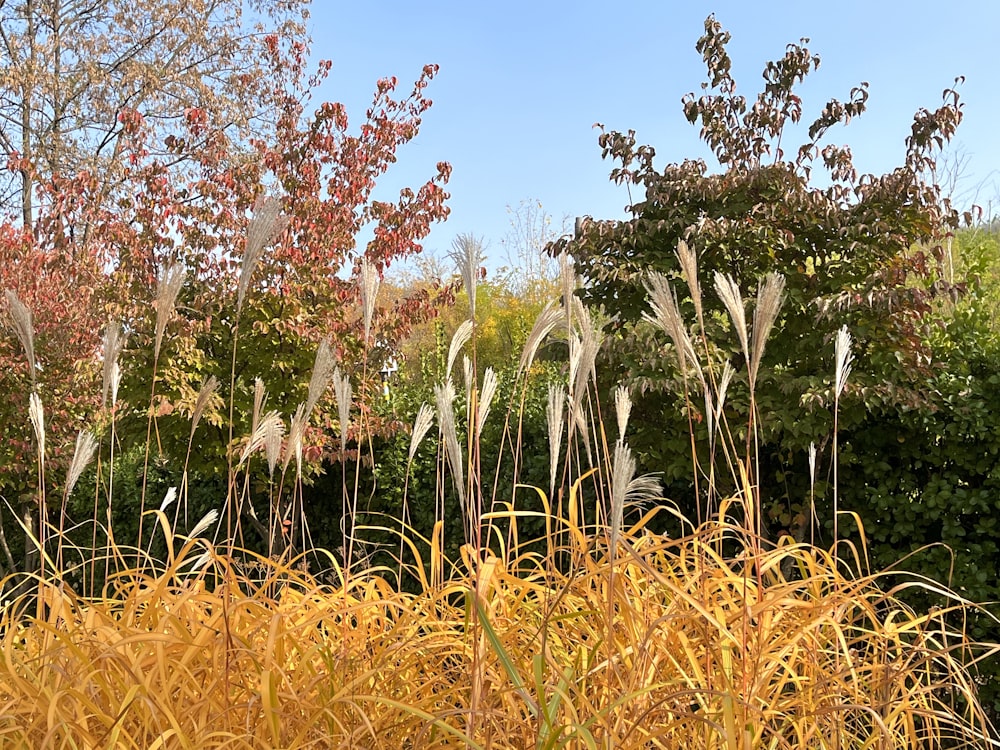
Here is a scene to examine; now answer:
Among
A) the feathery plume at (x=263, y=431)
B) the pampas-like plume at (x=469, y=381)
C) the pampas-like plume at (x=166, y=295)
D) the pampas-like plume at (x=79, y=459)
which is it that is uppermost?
the pampas-like plume at (x=166, y=295)

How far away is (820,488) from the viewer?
173 inches

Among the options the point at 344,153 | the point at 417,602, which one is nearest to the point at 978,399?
the point at 417,602

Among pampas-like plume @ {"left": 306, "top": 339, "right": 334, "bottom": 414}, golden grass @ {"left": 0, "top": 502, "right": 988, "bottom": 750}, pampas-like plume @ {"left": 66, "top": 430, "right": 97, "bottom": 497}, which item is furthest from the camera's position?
pampas-like plume @ {"left": 66, "top": 430, "right": 97, "bottom": 497}

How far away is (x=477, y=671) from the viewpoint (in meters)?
1.54

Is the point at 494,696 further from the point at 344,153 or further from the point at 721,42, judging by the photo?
the point at 344,153

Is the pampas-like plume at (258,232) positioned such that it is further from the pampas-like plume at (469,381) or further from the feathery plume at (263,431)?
the pampas-like plume at (469,381)

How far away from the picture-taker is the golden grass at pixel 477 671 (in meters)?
1.69

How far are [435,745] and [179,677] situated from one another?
641mm

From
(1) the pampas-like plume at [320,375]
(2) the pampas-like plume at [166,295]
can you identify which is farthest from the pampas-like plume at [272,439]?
(2) the pampas-like plume at [166,295]

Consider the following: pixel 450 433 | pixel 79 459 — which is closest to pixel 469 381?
pixel 450 433

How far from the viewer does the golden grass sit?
1686 mm

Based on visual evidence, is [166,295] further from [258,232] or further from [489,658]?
[489,658]

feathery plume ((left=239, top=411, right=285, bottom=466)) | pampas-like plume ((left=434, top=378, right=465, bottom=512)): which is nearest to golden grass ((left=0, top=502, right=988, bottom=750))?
pampas-like plume ((left=434, top=378, right=465, bottom=512))

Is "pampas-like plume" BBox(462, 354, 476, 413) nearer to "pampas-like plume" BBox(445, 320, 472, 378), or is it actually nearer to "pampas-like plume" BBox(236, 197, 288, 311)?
"pampas-like plume" BBox(445, 320, 472, 378)
